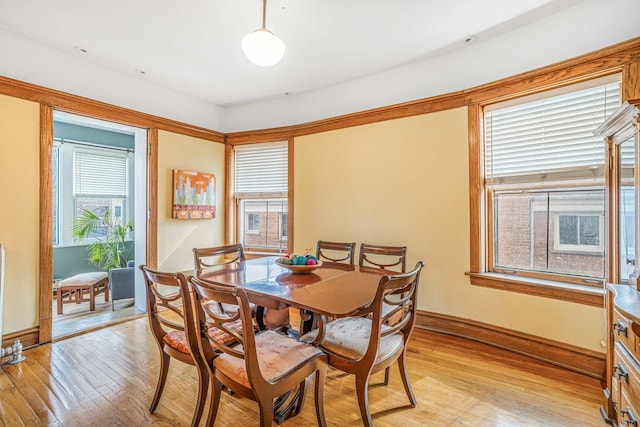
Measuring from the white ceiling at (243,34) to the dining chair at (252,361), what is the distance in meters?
2.17

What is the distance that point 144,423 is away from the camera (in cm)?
182

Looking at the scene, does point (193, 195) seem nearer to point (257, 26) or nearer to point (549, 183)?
point (257, 26)

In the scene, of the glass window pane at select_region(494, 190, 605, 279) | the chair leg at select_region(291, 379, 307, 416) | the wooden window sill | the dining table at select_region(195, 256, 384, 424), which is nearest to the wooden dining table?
the dining table at select_region(195, 256, 384, 424)

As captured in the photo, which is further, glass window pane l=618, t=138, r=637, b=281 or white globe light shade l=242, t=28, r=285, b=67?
white globe light shade l=242, t=28, r=285, b=67

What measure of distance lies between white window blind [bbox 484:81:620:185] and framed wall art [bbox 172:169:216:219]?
346cm

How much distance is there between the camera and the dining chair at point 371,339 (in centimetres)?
160

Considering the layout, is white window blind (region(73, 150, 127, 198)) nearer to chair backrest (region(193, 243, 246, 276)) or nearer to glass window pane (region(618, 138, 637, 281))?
chair backrest (region(193, 243, 246, 276))

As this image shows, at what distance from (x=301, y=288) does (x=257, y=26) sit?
2.22 meters

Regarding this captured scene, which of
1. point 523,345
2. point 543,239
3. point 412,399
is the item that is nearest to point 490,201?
point 543,239

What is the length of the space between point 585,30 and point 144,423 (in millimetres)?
4113

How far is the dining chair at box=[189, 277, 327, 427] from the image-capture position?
1.41 m

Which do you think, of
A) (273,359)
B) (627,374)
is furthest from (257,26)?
(627,374)

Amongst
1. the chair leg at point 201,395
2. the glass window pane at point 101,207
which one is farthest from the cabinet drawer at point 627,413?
the glass window pane at point 101,207

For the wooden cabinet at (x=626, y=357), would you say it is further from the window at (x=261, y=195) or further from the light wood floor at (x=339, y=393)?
the window at (x=261, y=195)
